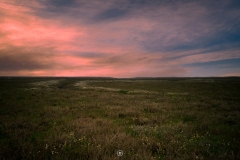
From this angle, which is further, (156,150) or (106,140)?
(106,140)

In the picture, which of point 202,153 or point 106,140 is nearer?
point 202,153

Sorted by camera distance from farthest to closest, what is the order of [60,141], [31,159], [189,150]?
[60,141] < [189,150] < [31,159]

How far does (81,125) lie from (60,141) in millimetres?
2207

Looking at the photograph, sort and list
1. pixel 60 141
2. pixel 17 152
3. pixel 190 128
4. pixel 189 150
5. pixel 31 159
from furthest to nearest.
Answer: pixel 190 128
pixel 60 141
pixel 189 150
pixel 17 152
pixel 31 159

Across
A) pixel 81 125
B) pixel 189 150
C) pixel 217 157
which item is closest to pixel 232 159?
pixel 217 157

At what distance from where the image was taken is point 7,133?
6891 millimetres

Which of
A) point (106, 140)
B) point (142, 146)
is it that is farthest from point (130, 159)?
point (106, 140)

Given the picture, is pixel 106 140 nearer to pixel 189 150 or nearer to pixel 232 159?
pixel 189 150

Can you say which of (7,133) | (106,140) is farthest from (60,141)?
(7,133)

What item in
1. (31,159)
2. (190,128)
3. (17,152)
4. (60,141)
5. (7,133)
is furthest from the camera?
(190,128)

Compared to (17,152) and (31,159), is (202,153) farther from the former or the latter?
(17,152)

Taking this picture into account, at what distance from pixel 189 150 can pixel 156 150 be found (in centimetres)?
119

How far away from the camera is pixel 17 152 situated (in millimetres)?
4988

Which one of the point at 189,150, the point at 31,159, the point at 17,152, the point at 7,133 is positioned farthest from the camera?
the point at 7,133
